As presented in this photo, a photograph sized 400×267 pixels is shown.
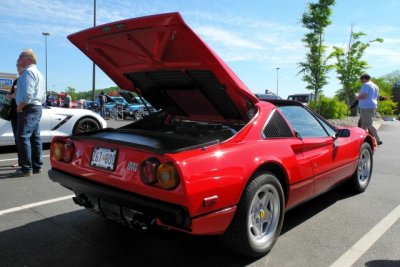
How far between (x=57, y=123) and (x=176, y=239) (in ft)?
18.2

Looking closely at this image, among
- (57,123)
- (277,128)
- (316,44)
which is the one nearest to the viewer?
(277,128)

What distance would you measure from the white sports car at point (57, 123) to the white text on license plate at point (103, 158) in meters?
5.32

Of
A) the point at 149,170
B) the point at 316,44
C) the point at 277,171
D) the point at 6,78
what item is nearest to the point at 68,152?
the point at 149,170

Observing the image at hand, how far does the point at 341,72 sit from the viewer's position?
2091cm

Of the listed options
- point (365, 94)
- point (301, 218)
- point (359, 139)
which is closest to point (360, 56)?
point (365, 94)

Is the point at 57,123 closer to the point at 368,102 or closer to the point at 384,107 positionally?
the point at 368,102

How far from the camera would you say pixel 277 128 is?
343cm

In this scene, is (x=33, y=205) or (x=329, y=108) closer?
(x=33, y=205)

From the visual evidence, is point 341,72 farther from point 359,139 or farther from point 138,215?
point 138,215

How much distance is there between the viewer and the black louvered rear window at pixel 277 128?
3.31 metres

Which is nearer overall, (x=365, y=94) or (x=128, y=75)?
(x=128, y=75)

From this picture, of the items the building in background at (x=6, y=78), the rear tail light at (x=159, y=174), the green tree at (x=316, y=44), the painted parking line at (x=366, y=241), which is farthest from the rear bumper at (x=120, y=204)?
the building in background at (x=6, y=78)

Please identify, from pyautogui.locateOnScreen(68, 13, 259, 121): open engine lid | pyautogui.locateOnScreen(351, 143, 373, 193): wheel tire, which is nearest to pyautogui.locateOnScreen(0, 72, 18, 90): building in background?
pyautogui.locateOnScreen(68, 13, 259, 121): open engine lid

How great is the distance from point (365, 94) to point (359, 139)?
4866 millimetres
